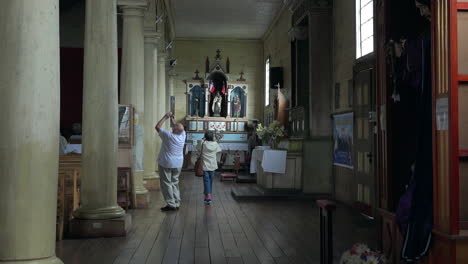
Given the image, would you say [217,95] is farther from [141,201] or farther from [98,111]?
[98,111]

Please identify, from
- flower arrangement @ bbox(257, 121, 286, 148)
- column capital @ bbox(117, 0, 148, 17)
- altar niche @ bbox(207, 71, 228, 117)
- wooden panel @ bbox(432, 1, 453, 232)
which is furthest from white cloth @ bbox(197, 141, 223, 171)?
altar niche @ bbox(207, 71, 228, 117)

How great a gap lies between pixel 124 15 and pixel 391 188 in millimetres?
7394

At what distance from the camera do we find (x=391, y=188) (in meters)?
4.35

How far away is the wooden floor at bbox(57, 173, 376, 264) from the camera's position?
5281 mm

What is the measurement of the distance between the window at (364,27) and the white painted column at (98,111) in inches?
198

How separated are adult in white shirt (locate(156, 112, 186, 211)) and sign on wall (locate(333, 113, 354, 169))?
11.0ft

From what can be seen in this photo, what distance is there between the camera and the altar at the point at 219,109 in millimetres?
21172

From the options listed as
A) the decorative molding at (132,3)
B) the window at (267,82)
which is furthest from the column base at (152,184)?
the window at (267,82)

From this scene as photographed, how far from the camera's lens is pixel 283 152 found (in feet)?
36.2

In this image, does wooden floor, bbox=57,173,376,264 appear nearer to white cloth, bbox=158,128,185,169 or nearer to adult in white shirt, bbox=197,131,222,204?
adult in white shirt, bbox=197,131,222,204

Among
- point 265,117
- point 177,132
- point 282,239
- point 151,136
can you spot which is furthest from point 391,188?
point 265,117

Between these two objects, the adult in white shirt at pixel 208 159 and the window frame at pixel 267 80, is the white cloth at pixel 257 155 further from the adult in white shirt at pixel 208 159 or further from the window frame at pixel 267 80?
the window frame at pixel 267 80

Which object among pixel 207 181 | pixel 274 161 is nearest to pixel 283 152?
pixel 274 161

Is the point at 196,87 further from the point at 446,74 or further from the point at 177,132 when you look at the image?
the point at 446,74
